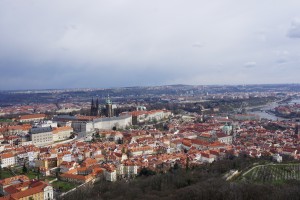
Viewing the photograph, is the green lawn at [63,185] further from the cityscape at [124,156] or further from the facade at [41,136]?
the facade at [41,136]

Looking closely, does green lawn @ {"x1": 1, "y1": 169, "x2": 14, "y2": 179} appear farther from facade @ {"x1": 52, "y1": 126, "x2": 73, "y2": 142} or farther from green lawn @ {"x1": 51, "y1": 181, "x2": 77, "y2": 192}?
facade @ {"x1": 52, "y1": 126, "x2": 73, "y2": 142}

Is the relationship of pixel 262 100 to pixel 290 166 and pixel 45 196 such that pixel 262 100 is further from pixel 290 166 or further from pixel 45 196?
pixel 45 196

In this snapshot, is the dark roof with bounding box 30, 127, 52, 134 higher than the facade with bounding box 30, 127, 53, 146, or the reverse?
the dark roof with bounding box 30, 127, 52, 134

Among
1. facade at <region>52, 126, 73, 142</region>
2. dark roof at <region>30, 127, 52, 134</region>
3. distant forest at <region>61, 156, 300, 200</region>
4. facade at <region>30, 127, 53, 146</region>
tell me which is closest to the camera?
distant forest at <region>61, 156, 300, 200</region>

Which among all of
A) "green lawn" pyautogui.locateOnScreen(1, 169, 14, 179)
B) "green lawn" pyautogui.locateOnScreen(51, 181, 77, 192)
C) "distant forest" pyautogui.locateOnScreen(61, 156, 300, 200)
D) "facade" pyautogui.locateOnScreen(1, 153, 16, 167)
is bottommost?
"green lawn" pyautogui.locateOnScreen(51, 181, 77, 192)

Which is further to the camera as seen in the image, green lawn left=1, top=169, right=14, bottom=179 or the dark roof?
the dark roof

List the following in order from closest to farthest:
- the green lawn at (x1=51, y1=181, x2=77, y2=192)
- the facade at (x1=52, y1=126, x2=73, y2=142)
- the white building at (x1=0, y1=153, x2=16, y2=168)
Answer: the green lawn at (x1=51, y1=181, x2=77, y2=192), the white building at (x1=0, y1=153, x2=16, y2=168), the facade at (x1=52, y1=126, x2=73, y2=142)

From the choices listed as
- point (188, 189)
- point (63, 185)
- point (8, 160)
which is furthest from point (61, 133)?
point (188, 189)

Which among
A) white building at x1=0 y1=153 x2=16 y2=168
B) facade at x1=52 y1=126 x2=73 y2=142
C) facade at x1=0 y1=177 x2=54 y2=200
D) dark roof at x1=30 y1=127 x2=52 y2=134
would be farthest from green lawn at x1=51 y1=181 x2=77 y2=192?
facade at x1=52 y1=126 x2=73 y2=142
